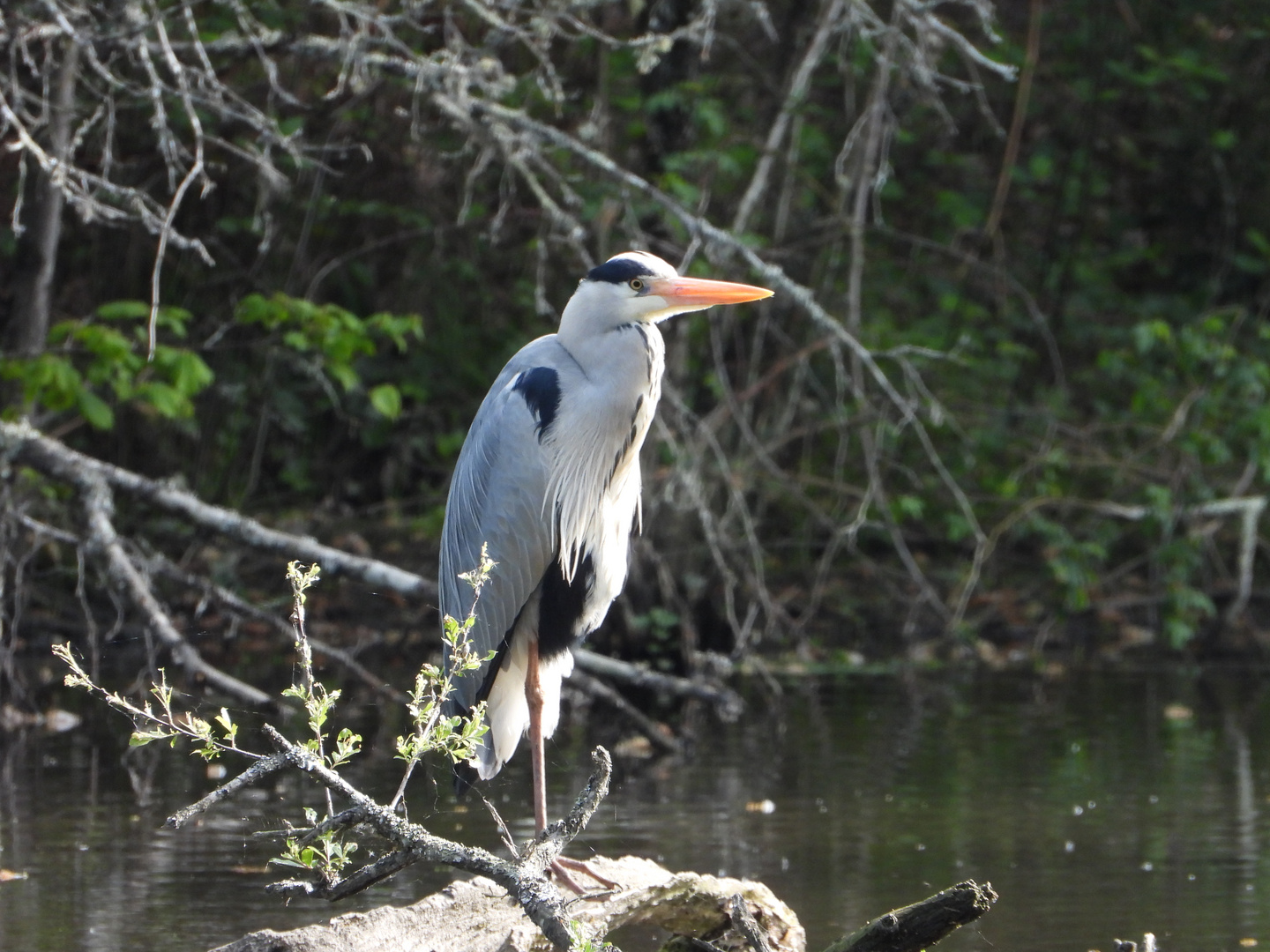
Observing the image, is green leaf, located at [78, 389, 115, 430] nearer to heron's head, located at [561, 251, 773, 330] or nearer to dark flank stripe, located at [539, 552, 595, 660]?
dark flank stripe, located at [539, 552, 595, 660]

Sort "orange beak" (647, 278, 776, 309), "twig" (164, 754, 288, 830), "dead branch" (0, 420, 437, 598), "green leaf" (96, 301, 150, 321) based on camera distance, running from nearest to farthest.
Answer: "twig" (164, 754, 288, 830)
"orange beak" (647, 278, 776, 309)
"dead branch" (0, 420, 437, 598)
"green leaf" (96, 301, 150, 321)

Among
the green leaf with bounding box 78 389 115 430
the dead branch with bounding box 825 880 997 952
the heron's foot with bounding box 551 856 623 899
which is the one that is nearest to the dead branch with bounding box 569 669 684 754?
the heron's foot with bounding box 551 856 623 899

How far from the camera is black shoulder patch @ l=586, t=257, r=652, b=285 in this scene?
4.70 meters

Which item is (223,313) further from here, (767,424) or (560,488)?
(560,488)

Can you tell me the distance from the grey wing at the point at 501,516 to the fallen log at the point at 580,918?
0.94 meters

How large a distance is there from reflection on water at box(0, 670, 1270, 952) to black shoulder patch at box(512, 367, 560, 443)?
4.23 feet

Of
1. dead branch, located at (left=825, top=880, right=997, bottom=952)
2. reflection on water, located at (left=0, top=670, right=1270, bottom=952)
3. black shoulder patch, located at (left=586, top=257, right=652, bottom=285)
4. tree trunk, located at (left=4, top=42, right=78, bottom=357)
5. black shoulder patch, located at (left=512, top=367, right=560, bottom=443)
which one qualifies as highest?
tree trunk, located at (left=4, top=42, right=78, bottom=357)

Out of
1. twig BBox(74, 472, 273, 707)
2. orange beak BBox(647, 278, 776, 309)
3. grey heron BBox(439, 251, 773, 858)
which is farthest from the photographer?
twig BBox(74, 472, 273, 707)

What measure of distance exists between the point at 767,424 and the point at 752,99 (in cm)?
204

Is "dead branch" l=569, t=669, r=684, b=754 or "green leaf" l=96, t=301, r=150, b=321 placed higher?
"green leaf" l=96, t=301, r=150, b=321

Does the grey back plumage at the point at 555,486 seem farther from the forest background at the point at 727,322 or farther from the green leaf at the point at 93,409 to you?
the green leaf at the point at 93,409

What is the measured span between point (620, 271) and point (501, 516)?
80cm

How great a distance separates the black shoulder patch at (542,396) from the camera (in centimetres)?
487

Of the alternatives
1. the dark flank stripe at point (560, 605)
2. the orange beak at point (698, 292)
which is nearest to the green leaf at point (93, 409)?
the dark flank stripe at point (560, 605)
